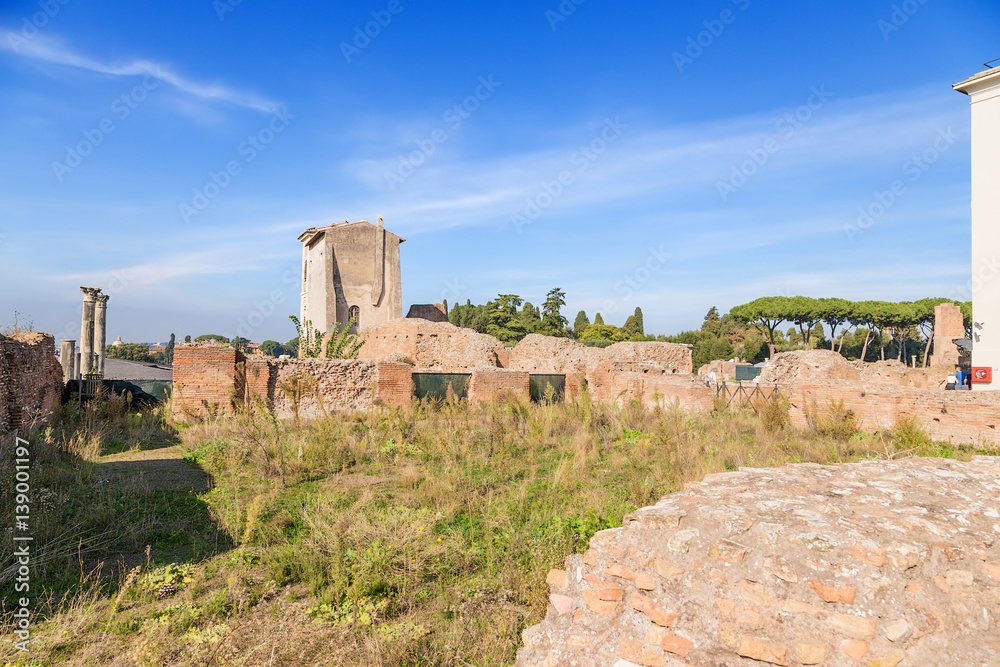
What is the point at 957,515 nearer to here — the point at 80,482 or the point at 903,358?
the point at 80,482

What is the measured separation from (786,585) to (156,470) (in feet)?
24.8

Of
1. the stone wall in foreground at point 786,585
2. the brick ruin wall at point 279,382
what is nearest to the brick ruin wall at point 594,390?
the brick ruin wall at point 279,382

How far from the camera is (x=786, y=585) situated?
2428mm

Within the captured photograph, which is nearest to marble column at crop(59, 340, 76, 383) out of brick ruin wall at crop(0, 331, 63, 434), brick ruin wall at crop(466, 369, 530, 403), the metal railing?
brick ruin wall at crop(0, 331, 63, 434)

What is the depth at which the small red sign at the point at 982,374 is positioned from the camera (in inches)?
580

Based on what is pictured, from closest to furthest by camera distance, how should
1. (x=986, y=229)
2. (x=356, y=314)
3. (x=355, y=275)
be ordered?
(x=986, y=229), (x=355, y=275), (x=356, y=314)

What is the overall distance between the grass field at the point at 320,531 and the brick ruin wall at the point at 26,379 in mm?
586

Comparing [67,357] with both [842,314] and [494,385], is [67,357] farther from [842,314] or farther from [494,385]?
[842,314]

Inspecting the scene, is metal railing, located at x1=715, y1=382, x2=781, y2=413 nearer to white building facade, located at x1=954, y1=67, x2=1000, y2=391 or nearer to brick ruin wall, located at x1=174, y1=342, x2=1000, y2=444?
brick ruin wall, located at x1=174, y1=342, x2=1000, y2=444

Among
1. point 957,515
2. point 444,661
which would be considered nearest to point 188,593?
point 444,661

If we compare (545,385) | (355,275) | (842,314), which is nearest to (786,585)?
(545,385)

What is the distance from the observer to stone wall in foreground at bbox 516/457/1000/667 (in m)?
2.27

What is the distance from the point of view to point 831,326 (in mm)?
38969

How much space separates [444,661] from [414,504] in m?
2.73
